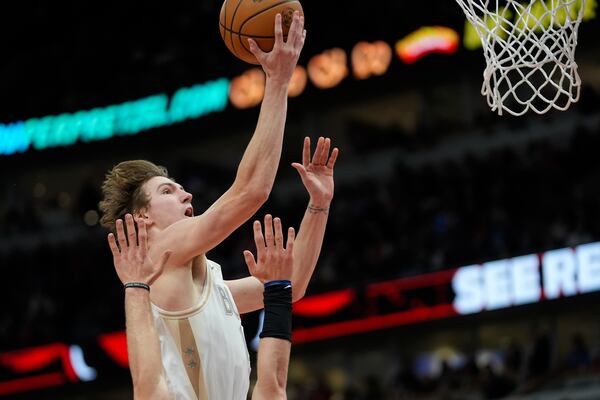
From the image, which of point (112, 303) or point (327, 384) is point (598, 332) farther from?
point (112, 303)

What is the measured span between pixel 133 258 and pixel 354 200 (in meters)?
14.7

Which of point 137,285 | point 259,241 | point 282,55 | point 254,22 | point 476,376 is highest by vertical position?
point 254,22

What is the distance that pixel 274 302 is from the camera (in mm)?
3979

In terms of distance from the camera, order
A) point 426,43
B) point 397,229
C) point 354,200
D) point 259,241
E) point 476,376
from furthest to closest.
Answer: point 354,200, point 426,43, point 397,229, point 476,376, point 259,241

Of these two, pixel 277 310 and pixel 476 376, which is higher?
pixel 277 310

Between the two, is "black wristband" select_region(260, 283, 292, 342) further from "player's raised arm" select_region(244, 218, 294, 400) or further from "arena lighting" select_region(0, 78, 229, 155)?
"arena lighting" select_region(0, 78, 229, 155)

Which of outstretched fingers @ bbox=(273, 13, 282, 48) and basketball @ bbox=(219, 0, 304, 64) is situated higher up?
basketball @ bbox=(219, 0, 304, 64)

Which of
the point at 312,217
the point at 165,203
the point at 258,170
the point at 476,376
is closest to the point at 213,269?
the point at 165,203

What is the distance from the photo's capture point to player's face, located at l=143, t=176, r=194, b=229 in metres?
4.61

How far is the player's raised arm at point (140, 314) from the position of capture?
157 inches

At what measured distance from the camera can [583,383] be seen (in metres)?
13.0

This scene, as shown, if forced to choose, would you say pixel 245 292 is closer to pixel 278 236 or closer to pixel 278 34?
pixel 278 236

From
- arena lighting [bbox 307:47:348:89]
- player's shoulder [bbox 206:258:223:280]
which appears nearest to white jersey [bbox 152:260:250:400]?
player's shoulder [bbox 206:258:223:280]

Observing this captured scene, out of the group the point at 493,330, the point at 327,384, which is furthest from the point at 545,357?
the point at 327,384
